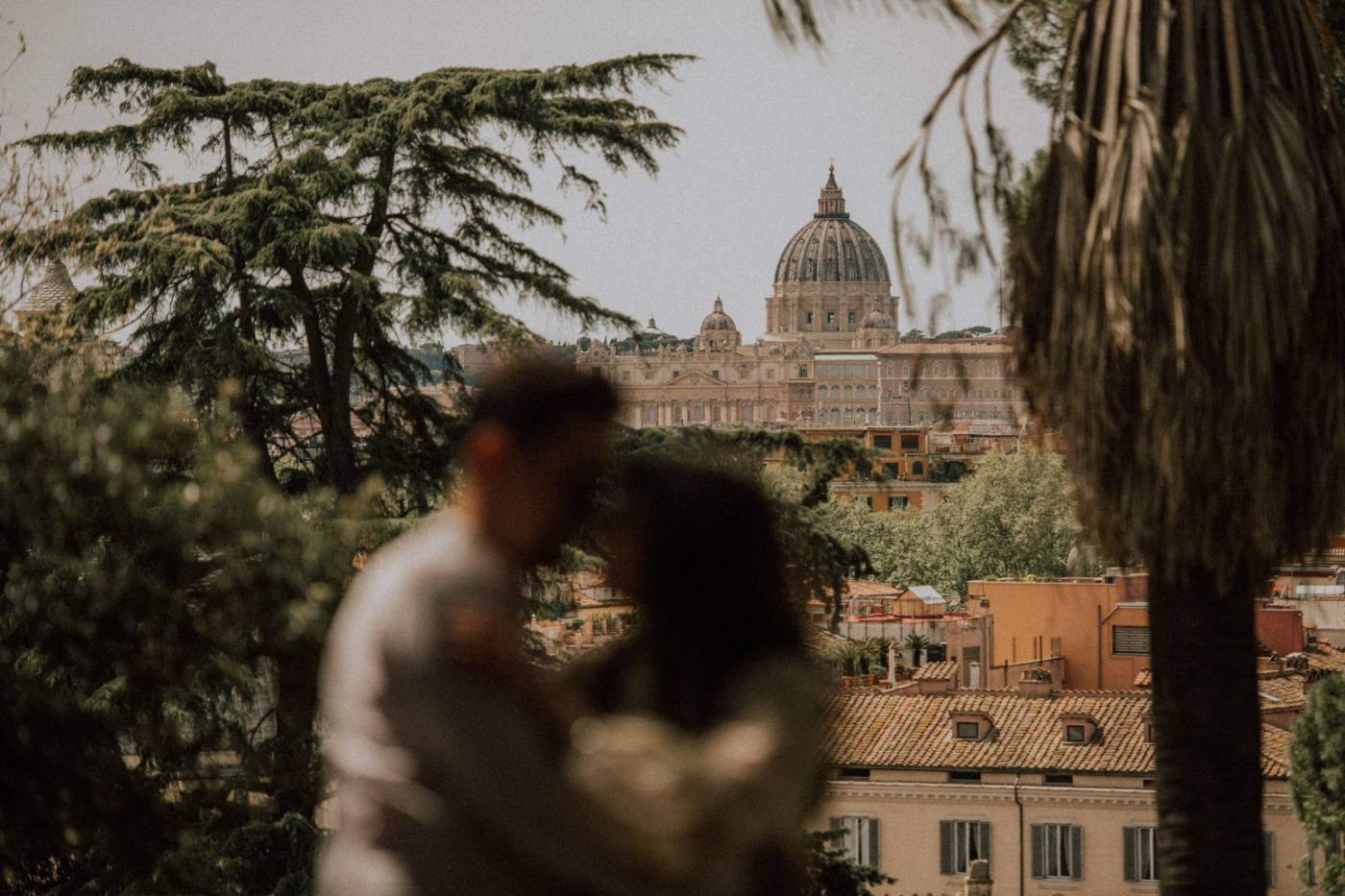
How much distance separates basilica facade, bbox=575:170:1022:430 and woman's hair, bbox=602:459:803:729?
334 ft

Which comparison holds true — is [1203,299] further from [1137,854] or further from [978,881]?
[1137,854]

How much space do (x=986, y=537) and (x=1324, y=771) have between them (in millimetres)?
36784

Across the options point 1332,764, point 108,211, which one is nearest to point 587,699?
point 1332,764

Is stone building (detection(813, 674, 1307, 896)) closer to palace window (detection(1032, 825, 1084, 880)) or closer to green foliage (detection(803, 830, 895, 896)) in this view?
palace window (detection(1032, 825, 1084, 880))

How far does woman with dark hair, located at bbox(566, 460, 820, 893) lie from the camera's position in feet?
3.06

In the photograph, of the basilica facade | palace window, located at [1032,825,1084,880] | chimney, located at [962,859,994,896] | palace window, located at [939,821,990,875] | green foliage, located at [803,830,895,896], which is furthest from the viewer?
the basilica facade

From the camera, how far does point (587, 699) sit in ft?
3.74

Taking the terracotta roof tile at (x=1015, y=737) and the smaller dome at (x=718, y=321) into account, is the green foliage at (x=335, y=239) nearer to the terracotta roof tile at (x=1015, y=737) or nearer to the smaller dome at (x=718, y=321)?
the terracotta roof tile at (x=1015, y=737)

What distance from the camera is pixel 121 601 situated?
453 centimetres

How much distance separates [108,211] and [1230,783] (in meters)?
8.96

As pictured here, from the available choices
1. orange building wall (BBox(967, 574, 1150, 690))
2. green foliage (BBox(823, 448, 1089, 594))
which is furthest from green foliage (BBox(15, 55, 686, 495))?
green foliage (BBox(823, 448, 1089, 594))

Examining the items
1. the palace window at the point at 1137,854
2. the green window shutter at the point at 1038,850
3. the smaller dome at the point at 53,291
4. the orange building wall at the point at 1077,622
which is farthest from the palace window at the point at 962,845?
the smaller dome at the point at 53,291

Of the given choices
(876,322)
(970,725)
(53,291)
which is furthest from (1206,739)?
(876,322)

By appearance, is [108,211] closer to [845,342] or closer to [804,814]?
[804,814]
